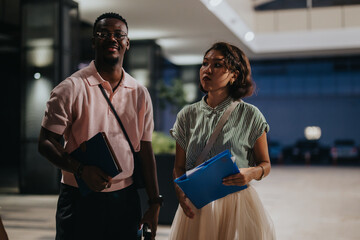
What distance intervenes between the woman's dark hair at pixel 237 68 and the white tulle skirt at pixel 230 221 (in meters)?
0.46

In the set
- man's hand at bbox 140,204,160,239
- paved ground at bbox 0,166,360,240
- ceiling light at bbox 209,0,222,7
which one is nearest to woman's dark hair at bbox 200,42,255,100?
man's hand at bbox 140,204,160,239

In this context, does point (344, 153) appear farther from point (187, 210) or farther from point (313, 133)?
point (187, 210)

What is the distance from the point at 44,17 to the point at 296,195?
6.50 meters

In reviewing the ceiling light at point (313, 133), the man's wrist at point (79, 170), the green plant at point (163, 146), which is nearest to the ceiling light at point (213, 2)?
the green plant at point (163, 146)

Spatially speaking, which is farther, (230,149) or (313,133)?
(313,133)

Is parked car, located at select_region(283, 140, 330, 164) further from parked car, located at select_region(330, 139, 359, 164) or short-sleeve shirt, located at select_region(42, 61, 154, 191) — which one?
A: short-sleeve shirt, located at select_region(42, 61, 154, 191)

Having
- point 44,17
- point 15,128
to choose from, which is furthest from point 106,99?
point 15,128

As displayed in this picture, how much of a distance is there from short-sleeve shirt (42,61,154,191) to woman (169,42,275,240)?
1.16 ft

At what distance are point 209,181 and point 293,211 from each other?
6.18 m

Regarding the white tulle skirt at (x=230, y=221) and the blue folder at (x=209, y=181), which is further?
the white tulle skirt at (x=230, y=221)

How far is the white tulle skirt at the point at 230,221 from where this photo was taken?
6.57ft

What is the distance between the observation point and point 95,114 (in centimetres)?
172

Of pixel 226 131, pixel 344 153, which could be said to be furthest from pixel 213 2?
pixel 344 153

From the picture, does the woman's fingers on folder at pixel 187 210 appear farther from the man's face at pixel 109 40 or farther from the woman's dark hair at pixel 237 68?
the man's face at pixel 109 40
